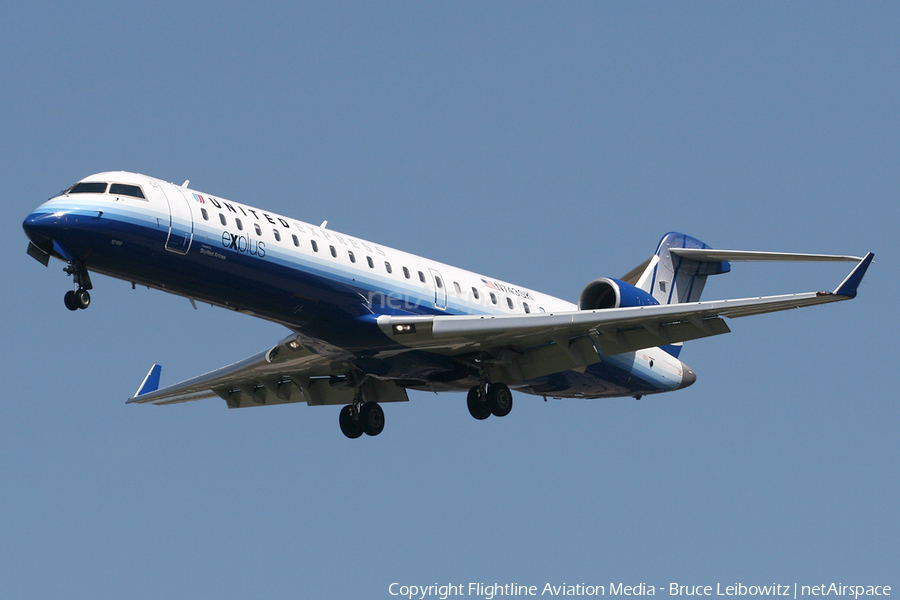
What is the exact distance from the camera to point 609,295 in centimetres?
2544

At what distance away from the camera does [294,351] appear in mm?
24625

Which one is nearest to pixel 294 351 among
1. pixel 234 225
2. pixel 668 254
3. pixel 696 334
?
pixel 234 225

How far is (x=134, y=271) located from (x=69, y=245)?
3.94 ft

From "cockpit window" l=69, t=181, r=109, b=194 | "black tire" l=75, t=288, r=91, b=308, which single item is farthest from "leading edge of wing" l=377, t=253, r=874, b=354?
"cockpit window" l=69, t=181, r=109, b=194

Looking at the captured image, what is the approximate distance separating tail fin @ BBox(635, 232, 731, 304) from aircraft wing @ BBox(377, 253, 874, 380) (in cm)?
534

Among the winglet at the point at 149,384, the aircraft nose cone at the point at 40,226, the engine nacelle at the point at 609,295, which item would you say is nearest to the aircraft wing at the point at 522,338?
the engine nacelle at the point at 609,295

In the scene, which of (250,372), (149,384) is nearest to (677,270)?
(250,372)

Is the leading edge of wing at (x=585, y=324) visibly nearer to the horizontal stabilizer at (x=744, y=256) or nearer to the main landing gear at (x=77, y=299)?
the horizontal stabilizer at (x=744, y=256)

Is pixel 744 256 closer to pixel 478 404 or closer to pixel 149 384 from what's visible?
pixel 478 404

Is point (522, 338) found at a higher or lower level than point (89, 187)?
higher

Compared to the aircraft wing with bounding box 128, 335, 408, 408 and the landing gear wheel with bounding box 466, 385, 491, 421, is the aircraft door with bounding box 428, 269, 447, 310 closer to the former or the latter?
the landing gear wheel with bounding box 466, 385, 491, 421

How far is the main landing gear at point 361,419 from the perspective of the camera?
26.3 metres

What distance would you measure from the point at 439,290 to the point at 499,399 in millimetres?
2533

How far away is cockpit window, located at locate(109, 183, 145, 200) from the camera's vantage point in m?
20.1
